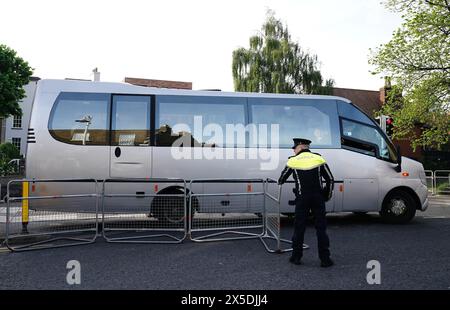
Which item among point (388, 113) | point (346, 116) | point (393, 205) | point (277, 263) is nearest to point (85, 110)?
point (277, 263)

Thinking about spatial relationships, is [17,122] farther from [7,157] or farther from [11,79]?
[7,157]

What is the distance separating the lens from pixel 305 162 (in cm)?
574

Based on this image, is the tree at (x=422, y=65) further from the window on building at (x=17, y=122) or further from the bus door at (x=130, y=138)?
the window on building at (x=17, y=122)

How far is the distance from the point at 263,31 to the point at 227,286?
30912mm

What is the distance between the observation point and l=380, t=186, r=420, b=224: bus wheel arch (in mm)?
9469

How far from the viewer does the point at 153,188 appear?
8.56 metres

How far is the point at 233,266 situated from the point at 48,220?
3.85 metres

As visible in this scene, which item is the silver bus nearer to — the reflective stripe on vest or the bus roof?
the bus roof

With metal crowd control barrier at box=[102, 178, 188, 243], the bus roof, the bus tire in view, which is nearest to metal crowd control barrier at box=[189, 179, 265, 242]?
metal crowd control barrier at box=[102, 178, 188, 243]

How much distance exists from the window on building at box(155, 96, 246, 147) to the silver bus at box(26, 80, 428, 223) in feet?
0.08

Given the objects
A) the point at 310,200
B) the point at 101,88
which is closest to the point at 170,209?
the point at 310,200

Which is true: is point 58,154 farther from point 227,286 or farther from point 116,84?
point 227,286

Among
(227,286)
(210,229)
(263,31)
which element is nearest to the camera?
(227,286)
